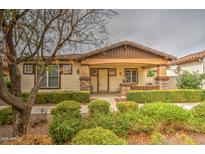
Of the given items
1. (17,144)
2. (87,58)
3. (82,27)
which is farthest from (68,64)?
(17,144)

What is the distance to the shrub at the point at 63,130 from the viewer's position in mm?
4746

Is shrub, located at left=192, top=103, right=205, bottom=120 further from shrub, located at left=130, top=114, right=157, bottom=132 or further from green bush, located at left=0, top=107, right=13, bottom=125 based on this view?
green bush, located at left=0, top=107, right=13, bottom=125

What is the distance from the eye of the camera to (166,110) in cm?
573

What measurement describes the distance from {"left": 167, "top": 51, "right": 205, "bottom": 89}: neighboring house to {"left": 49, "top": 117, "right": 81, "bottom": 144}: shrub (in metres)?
7.85

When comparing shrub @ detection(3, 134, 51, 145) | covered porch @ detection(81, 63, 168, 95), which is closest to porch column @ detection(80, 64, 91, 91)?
covered porch @ detection(81, 63, 168, 95)

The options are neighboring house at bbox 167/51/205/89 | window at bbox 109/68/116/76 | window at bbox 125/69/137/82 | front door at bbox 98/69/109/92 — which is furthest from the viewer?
window at bbox 125/69/137/82

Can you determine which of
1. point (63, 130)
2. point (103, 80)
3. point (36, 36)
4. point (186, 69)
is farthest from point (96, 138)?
point (103, 80)

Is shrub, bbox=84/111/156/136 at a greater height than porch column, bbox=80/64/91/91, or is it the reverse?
porch column, bbox=80/64/91/91

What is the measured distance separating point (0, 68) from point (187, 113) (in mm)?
3708

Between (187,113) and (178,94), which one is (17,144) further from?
(178,94)

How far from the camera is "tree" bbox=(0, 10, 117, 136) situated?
5.34 metres

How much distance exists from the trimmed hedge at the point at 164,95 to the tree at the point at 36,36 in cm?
436

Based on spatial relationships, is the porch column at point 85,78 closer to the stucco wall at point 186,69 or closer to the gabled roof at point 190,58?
the stucco wall at point 186,69

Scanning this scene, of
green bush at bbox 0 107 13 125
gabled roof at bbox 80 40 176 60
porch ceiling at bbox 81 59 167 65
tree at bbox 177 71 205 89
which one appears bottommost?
green bush at bbox 0 107 13 125
